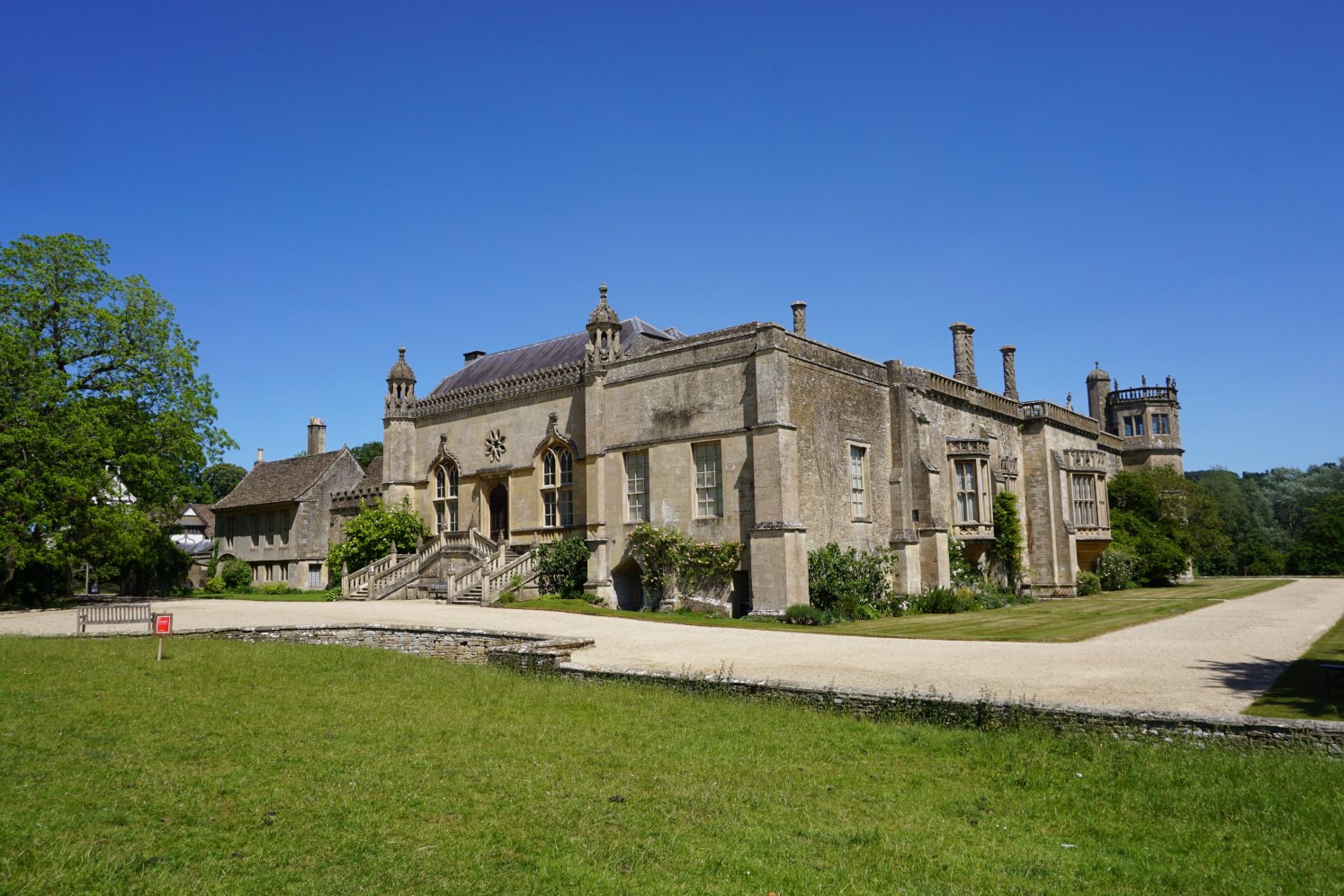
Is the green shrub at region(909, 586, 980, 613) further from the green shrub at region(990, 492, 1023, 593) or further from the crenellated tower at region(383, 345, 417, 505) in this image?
the crenellated tower at region(383, 345, 417, 505)

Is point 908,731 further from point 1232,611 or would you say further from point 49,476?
point 49,476

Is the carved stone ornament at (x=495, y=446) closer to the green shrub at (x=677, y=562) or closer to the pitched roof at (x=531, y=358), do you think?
the pitched roof at (x=531, y=358)

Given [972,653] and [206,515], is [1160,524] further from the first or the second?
[206,515]

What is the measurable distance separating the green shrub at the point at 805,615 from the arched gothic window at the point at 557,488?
32.0 feet

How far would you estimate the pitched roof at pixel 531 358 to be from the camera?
32.2m

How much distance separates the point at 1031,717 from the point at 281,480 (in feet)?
145

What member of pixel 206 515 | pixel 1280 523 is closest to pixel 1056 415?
pixel 1280 523

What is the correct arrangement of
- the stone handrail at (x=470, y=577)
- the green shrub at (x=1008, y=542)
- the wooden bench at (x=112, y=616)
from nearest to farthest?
the wooden bench at (x=112, y=616) → the stone handrail at (x=470, y=577) → the green shrub at (x=1008, y=542)

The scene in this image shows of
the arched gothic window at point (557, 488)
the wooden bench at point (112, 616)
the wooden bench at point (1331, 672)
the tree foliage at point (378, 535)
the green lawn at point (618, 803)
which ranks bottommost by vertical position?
the green lawn at point (618, 803)

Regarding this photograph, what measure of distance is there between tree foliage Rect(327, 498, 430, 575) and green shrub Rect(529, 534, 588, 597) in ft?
21.4

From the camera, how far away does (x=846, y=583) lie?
24.5 metres

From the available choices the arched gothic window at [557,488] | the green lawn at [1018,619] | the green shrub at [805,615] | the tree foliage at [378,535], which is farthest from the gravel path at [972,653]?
the tree foliage at [378,535]

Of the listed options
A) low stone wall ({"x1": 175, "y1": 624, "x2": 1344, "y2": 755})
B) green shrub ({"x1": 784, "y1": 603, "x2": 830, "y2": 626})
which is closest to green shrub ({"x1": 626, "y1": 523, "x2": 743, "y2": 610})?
green shrub ({"x1": 784, "y1": 603, "x2": 830, "y2": 626})

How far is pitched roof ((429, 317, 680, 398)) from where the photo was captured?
106 ft
